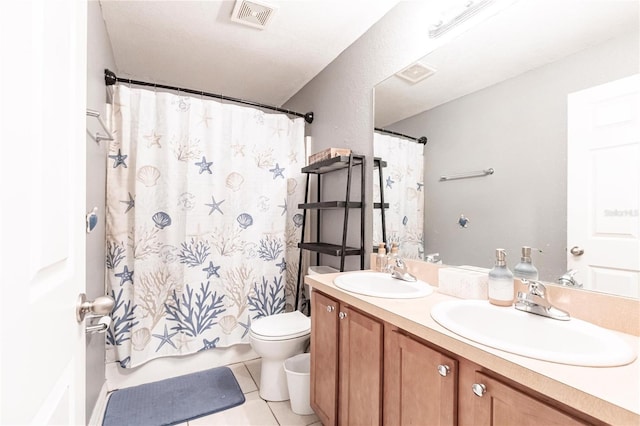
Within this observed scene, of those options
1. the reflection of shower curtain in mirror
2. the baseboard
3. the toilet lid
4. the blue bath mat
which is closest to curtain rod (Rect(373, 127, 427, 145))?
the reflection of shower curtain in mirror

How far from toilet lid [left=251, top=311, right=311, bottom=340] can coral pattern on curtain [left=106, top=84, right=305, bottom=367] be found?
0.40m

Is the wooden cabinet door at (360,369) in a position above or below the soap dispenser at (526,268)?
below

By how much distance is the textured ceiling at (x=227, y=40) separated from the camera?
69.7 inches

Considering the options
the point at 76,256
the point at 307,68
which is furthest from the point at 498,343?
the point at 307,68

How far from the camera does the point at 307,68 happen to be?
2.46m

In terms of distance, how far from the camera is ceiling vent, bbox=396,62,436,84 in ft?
5.16

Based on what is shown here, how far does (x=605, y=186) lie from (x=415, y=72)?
3.44 ft

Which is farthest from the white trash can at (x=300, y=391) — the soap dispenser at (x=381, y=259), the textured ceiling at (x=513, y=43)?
the textured ceiling at (x=513, y=43)

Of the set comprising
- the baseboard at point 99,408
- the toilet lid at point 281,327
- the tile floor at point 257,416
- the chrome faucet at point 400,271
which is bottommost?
the tile floor at point 257,416

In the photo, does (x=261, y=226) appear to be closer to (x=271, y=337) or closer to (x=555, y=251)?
(x=271, y=337)

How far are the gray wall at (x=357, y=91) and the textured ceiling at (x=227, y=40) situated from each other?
9 centimetres

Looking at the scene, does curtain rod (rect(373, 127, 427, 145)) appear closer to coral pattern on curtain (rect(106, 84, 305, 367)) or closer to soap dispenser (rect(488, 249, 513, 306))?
soap dispenser (rect(488, 249, 513, 306))

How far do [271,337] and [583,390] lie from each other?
152 cm

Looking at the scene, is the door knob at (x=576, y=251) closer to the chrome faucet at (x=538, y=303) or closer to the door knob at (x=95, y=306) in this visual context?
the chrome faucet at (x=538, y=303)
